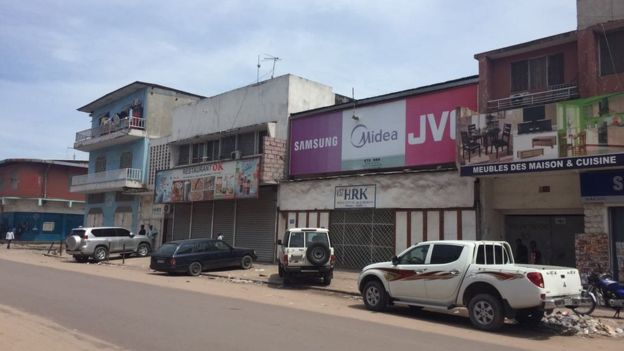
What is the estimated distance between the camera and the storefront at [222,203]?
26.1 metres

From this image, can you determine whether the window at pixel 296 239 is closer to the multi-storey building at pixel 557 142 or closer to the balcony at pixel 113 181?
the multi-storey building at pixel 557 142

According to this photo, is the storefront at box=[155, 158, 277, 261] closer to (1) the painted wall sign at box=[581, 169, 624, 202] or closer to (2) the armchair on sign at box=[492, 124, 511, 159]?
(2) the armchair on sign at box=[492, 124, 511, 159]

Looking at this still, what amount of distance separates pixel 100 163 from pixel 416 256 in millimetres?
35733

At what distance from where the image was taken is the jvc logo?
768 inches

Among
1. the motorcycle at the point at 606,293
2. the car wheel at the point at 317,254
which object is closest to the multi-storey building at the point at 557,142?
the motorcycle at the point at 606,293

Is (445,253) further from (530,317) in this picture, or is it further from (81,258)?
(81,258)

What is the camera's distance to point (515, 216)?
61.0 ft

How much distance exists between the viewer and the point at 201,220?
3097 cm

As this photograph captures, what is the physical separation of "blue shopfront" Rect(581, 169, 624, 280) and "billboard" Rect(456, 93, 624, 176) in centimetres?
116

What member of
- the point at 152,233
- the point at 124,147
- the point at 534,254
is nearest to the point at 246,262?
the point at 534,254

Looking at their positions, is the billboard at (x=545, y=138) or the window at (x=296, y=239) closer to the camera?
the billboard at (x=545, y=138)

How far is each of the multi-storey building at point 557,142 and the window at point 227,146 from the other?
15.0 metres

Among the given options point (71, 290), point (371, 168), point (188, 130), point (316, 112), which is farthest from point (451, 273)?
point (188, 130)

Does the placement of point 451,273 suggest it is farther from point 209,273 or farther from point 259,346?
point 209,273
